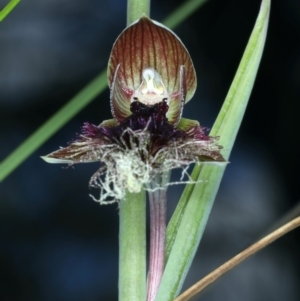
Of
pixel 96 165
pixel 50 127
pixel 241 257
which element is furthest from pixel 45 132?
pixel 96 165

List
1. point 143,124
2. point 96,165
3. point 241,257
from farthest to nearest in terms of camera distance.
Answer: point 96,165 < point 143,124 < point 241,257

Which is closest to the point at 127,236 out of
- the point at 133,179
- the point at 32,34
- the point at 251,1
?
the point at 133,179

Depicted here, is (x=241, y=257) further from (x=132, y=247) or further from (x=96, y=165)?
(x=96, y=165)

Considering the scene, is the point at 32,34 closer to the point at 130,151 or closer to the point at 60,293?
the point at 60,293

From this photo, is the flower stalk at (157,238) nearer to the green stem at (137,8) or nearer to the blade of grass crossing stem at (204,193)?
the blade of grass crossing stem at (204,193)

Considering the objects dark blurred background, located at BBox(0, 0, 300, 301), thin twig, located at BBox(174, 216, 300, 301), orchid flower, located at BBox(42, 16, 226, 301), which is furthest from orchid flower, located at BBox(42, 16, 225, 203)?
dark blurred background, located at BBox(0, 0, 300, 301)

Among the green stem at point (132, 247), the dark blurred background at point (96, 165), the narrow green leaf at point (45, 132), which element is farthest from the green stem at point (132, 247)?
the dark blurred background at point (96, 165)
